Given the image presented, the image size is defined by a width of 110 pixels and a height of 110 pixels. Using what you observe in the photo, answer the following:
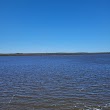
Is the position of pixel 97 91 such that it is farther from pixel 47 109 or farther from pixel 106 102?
pixel 47 109

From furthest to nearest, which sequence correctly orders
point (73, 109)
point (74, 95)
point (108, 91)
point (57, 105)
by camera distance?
point (108, 91), point (74, 95), point (57, 105), point (73, 109)

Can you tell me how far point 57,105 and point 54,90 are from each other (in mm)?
5399

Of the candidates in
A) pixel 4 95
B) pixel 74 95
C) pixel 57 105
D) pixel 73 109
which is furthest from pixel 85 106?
pixel 4 95

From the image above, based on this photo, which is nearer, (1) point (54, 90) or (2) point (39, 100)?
(2) point (39, 100)

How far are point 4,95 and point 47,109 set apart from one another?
240 inches

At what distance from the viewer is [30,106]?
1495cm

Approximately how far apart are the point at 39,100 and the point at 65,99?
7.17ft

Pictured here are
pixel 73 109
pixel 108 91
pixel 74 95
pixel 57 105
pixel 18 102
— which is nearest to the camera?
pixel 73 109

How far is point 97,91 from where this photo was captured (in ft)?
64.5

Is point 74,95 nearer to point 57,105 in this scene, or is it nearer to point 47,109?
point 57,105

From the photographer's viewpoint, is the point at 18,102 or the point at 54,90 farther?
the point at 54,90

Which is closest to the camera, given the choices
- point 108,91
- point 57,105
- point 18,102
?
point 57,105

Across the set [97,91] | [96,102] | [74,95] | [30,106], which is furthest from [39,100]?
[97,91]

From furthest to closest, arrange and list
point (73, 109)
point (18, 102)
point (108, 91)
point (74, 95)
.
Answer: point (108, 91), point (74, 95), point (18, 102), point (73, 109)
